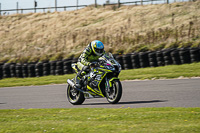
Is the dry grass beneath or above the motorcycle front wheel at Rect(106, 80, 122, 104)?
beneath

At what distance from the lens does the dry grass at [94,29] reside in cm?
3008

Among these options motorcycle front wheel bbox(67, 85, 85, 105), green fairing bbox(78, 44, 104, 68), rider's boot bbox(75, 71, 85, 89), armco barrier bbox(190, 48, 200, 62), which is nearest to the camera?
green fairing bbox(78, 44, 104, 68)

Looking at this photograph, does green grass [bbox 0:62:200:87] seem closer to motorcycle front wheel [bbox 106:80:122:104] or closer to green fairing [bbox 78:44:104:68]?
green fairing [bbox 78:44:104:68]

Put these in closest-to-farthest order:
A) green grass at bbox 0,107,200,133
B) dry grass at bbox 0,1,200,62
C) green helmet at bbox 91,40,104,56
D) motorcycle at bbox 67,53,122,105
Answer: green grass at bbox 0,107,200,133
motorcycle at bbox 67,53,122,105
green helmet at bbox 91,40,104,56
dry grass at bbox 0,1,200,62

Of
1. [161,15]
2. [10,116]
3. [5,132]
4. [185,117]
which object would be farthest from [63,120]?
[161,15]

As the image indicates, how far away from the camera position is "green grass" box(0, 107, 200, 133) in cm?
565

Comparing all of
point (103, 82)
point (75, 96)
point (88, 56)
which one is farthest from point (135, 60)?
point (103, 82)

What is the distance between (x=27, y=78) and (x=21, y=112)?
14.7m

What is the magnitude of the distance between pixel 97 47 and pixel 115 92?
49.5 inches

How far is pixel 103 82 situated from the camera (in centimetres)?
924

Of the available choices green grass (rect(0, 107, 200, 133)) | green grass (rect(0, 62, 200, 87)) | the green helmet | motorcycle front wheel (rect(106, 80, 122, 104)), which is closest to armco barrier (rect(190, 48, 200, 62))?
green grass (rect(0, 62, 200, 87))

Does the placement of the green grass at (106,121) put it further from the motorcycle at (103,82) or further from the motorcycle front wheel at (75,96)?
the motorcycle front wheel at (75,96)

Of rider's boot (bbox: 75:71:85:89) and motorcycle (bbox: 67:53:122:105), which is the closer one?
motorcycle (bbox: 67:53:122:105)

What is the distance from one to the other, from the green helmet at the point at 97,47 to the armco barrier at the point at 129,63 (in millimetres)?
11348
